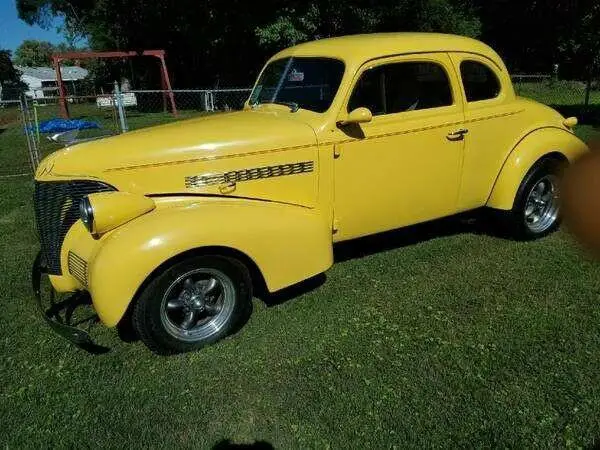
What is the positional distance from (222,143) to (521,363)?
8.08 feet

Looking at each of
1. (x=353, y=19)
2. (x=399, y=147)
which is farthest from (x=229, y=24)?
(x=399, y=147)

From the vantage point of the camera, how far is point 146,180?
347cm

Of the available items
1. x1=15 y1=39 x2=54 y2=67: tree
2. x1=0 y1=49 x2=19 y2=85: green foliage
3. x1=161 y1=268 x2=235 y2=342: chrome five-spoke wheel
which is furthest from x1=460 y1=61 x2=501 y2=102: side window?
x1=15 y1=39 x2=54 y2=67: tree

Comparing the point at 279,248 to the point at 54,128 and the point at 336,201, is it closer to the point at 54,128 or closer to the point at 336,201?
the point at 336,201

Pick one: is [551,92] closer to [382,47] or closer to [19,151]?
[19,151]

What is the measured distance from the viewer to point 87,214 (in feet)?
10.6

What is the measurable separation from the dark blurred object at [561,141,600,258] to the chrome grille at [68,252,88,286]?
4.59 meters

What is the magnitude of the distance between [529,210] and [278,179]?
2926 millimetres

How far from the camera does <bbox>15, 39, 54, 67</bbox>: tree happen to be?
99.1m

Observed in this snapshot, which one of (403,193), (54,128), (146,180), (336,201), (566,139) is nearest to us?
(146,180)

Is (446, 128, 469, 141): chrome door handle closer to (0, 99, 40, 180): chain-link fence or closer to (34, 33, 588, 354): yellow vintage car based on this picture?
(34, 33, 588, 354): yellow vintage car

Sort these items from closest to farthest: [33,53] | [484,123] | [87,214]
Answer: [87,214] < [484,123] < [33,53]

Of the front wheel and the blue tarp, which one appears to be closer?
→ the front wheel

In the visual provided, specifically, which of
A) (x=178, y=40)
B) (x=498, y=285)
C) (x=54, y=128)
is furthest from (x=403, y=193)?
(x=178, y=40)
